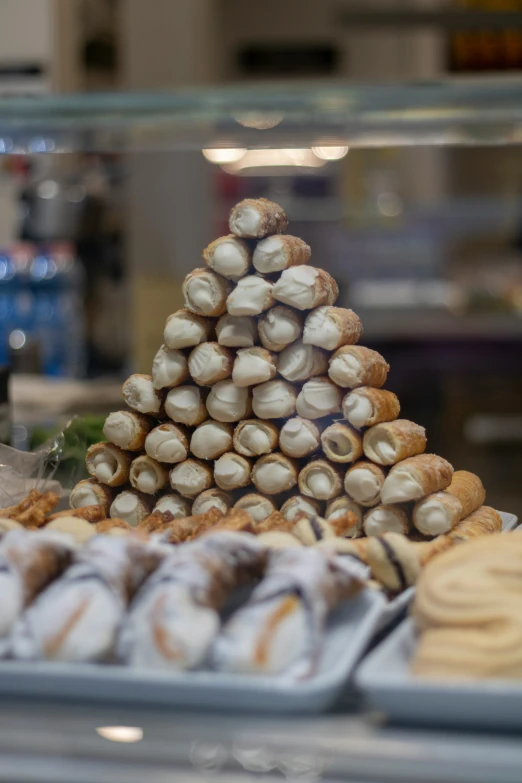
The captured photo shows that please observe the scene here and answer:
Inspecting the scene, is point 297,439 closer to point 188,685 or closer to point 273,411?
point 273,411

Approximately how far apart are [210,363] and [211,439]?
0.07 m

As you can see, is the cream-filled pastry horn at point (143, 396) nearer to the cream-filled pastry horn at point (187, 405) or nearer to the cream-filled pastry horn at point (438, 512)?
the cream-filled pastry horn at point (187, 405)

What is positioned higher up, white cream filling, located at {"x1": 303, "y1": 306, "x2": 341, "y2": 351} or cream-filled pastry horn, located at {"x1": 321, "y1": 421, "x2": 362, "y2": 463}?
white cream filling, located at {"x1": 303, "y1": 306, "x2": 341, "y2": 351}

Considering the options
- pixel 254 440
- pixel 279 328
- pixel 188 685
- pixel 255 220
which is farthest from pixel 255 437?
pixel 188 685

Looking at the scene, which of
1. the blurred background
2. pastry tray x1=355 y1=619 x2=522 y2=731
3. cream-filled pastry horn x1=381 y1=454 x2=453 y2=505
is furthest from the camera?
the blurred background

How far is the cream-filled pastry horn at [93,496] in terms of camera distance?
1057 mm

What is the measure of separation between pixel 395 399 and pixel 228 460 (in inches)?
6.7

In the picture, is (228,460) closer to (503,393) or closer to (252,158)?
(252,158)

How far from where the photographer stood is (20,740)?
697mm

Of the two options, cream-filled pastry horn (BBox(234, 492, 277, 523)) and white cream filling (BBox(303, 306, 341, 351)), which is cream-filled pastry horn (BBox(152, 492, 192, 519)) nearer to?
cream-filled pastry horn (BBox(234, 492, 277, 523))

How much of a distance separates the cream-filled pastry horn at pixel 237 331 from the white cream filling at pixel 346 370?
0.08 meters

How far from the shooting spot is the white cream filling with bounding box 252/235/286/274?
1.01 meters

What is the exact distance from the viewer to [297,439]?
100cm

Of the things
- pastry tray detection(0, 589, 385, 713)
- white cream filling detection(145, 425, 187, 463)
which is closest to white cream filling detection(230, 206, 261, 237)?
white cream filling detection(145, 425, 187, 463)
